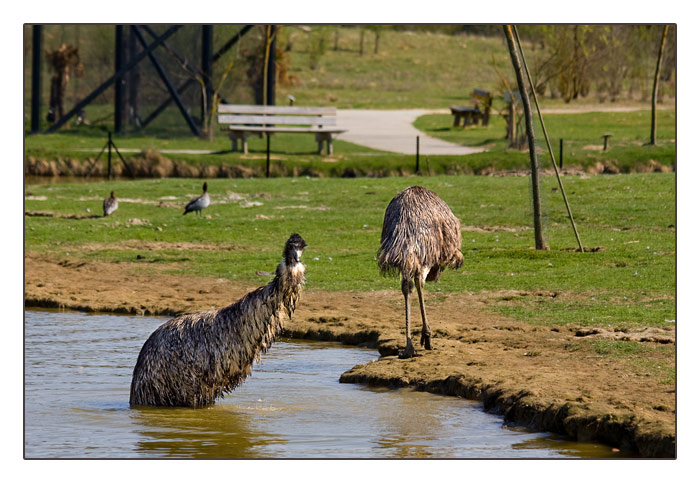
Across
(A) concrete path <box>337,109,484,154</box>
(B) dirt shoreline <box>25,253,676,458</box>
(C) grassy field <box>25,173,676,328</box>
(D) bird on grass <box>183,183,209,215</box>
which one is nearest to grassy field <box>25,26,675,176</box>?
(A) concrete path <box>337,109,484,154</box>

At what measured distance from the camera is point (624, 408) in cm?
1019

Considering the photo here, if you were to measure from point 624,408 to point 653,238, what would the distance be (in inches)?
433

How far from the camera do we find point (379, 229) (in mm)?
23141

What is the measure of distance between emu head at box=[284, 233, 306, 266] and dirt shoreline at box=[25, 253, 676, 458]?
8.75 ft

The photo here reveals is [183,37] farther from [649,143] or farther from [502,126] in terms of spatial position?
[649,143]

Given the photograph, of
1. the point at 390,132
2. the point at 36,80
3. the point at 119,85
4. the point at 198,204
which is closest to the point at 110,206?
the point at 198,204

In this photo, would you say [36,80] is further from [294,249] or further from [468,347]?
[294,249]

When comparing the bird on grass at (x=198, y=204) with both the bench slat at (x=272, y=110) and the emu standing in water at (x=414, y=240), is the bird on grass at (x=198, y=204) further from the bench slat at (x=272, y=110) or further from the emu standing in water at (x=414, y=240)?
the bench slat at (x=272, y=110)

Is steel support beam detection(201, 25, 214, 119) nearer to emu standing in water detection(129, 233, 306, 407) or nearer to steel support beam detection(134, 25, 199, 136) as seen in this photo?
steel support beam detection(134, 25, 199, 136)

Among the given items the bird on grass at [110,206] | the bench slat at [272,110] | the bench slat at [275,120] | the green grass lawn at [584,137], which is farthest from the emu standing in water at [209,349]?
the bench slat at [272,110]

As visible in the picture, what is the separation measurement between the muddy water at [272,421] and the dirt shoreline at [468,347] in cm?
25

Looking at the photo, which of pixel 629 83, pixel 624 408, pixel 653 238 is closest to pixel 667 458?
pixel 624 408

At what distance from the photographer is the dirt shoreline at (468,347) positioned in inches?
399

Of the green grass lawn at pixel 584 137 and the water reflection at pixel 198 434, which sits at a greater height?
the green grass lawn at pixel 584 137
